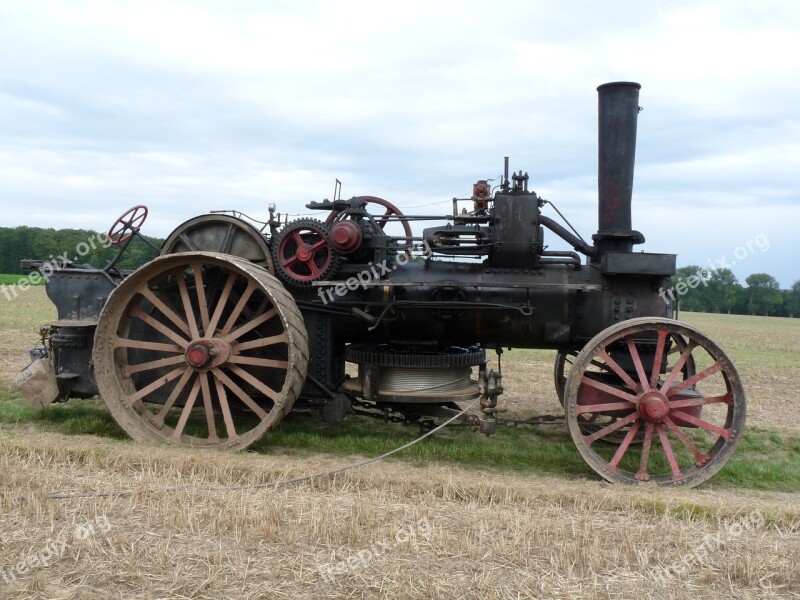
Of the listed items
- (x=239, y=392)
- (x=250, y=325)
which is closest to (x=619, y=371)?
(x=250, y=325)

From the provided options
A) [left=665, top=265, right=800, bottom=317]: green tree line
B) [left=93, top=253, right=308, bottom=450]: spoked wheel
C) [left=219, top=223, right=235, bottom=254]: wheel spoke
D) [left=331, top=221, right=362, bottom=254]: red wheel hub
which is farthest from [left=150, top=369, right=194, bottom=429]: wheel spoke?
[left=665, top=265, right=800, bottom=317]: green tree line

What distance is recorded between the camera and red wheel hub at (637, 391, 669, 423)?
6.12 meters

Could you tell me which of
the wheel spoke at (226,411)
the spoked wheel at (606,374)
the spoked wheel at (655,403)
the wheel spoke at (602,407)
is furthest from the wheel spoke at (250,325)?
the spoked wheel at (606,374)

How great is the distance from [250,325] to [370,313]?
1243mm

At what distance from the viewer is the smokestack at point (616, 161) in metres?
6.74

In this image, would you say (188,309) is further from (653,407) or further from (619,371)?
(653,407)

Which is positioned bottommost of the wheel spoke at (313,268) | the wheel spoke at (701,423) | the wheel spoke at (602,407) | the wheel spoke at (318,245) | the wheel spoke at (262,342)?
the wheel spoke at (701,423)

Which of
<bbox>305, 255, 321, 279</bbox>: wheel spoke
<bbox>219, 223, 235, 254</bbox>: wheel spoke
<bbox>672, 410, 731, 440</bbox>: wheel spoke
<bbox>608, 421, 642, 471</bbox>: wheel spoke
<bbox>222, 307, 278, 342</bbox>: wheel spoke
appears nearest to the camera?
<bbox>672, 410, 731, 440</bbox>: wheel spoke

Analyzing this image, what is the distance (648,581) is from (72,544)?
10.7ft

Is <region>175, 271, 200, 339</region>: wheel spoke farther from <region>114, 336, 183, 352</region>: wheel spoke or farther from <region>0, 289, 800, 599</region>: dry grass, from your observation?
<region>0, 289, 800, 599</region>: dry grass

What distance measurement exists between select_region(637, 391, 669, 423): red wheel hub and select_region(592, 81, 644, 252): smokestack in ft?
5.02

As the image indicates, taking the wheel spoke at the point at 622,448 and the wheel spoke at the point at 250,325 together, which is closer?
the wheel spoke at the point at 622,448

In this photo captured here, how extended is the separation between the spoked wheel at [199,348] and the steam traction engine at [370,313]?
0.06ft

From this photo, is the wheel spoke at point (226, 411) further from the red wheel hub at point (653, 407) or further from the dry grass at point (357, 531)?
the red wheel hub at point (653, 407)
